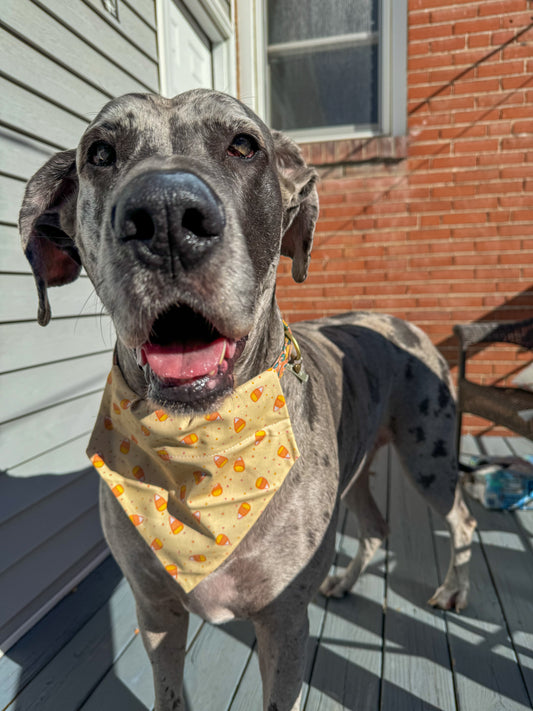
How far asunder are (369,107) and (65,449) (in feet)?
14.5

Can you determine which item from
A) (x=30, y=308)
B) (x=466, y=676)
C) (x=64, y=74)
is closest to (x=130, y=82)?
(x=64, y=74)

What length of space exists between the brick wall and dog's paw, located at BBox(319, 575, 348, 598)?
3.03 meters

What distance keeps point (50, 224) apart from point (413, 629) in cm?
244

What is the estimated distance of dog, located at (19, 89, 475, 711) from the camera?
1104 mm

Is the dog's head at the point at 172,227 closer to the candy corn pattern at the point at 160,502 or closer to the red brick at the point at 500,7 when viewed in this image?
the candy corn pattern at the point at 160,502

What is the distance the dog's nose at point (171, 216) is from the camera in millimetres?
1021

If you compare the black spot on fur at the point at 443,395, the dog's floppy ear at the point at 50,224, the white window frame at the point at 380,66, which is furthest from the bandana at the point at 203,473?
the white window frame at the point at 380,66

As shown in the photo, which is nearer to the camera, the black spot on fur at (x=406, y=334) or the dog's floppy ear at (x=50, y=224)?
the dog's floppy ear at (x=50, y=224)

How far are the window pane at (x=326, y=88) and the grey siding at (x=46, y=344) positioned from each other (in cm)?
246

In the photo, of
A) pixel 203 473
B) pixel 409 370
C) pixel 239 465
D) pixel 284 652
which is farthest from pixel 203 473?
pixel 409 370

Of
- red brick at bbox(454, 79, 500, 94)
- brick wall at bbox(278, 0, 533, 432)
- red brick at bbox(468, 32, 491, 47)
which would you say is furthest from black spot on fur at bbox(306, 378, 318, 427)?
red brick at bbox(468, 32, 491, 47)

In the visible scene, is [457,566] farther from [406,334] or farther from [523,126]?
[523,126]

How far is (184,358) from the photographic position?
126 cm

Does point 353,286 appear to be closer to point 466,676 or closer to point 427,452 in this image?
point 427,452
